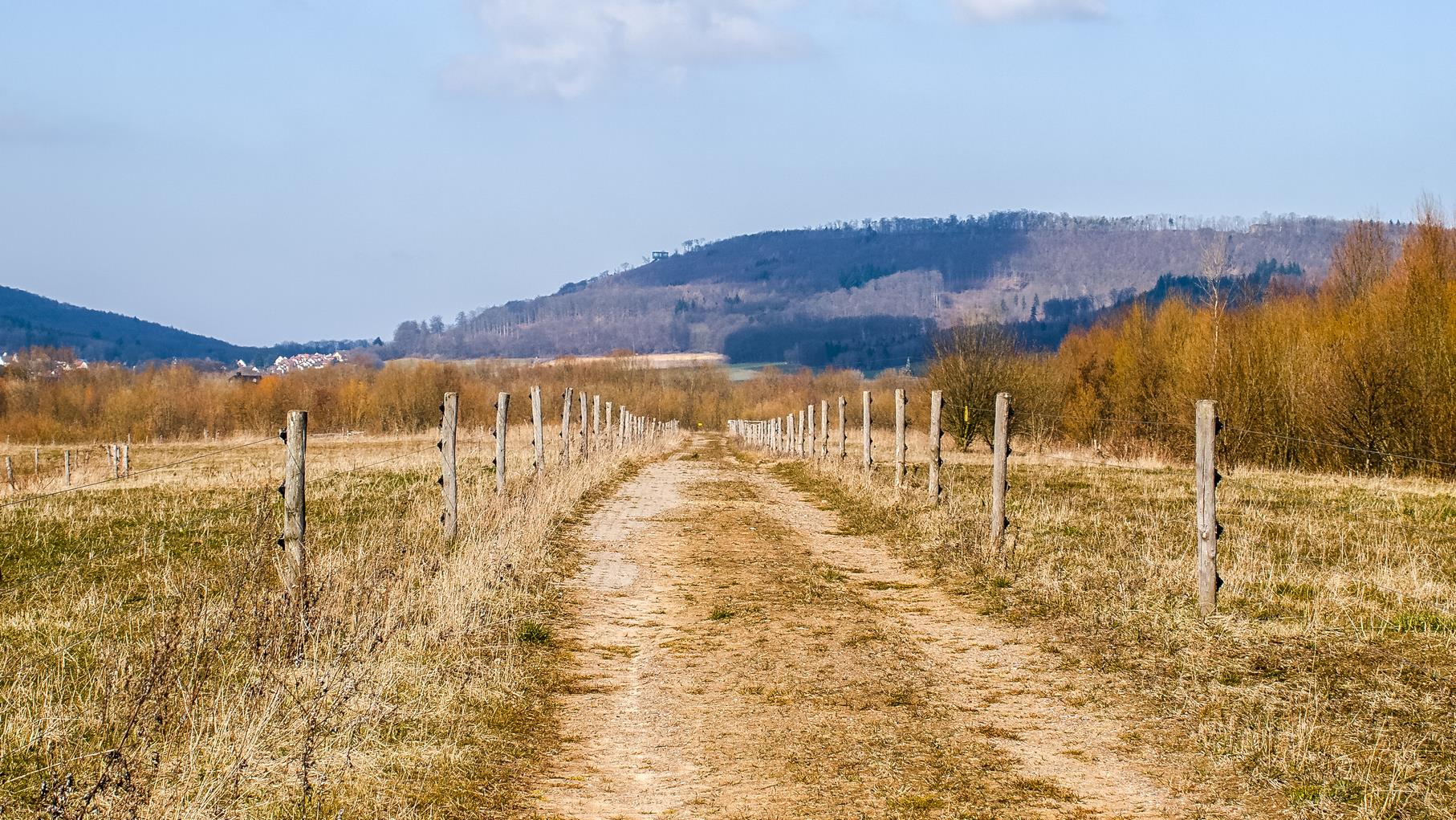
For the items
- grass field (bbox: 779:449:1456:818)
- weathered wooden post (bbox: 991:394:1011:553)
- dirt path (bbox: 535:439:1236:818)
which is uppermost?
weathered wooden post (bbox: 991:394:1011:553)

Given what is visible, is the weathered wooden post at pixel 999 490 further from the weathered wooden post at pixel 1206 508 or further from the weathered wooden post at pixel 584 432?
the weathered wooden post at pixel 584 432

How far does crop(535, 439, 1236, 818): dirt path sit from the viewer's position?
5.18 m

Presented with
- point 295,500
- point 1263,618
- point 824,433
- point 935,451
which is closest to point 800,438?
point 824,433

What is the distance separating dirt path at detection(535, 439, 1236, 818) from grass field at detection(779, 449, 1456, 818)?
491 millimetres

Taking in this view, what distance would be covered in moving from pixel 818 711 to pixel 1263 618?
4.27 meters

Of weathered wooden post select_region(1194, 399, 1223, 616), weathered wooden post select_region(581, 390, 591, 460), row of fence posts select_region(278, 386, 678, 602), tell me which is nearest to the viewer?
row of fence posts select_region(278, 386, 678, 602)

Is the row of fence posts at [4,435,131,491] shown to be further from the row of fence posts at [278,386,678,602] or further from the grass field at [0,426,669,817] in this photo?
the grass field at [0,426,669,817]

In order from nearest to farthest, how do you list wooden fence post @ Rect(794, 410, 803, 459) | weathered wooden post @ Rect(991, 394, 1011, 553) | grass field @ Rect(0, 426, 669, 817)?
grass field @ Rect(0, 426, 669, 817), weathered wooden post @ Rect(991, 394, 1011, 553), wooden fence post @ Rect(794, 410, 803, 459)

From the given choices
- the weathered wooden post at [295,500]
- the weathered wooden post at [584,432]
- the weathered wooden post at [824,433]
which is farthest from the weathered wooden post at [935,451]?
the weathered wooden post at [584,432]

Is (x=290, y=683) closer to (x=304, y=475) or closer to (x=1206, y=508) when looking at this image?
(x=304, y=475)

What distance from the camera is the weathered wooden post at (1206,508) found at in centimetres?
906

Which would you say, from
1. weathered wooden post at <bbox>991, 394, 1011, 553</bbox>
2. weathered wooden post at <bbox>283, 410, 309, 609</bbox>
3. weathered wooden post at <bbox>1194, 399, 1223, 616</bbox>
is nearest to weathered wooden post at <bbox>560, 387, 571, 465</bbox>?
weathered wooden post at <bbox>991, 394, 1011, 553</bbox>

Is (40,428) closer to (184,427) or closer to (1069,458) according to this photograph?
(184,427)

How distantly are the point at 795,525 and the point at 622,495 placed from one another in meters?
5.67
